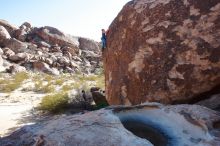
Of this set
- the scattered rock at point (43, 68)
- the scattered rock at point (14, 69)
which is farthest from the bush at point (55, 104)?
the scattered rock at point (43, 68)

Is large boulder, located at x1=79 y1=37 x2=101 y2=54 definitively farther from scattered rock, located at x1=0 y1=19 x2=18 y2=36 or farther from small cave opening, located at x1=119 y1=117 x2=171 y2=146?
small cave opening, located at x1=119 y1=117 x2=171 y2=146

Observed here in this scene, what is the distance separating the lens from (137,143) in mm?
2551

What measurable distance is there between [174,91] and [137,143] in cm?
196

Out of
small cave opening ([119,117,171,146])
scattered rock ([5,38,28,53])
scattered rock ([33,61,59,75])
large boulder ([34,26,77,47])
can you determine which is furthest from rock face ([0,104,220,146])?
large boulder ([34,26,77,47])

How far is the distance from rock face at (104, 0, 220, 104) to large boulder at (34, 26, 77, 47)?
25.2 m

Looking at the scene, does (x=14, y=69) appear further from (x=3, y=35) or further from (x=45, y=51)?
(x=3, y=35)

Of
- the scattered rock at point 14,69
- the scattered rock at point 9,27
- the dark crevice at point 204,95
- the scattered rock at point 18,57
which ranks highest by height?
the scattered rock at point 9,27

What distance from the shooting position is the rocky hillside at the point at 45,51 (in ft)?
77.3

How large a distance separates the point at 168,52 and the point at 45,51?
948 inches

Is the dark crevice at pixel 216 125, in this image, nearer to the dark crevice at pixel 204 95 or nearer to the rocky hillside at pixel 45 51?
the dark crevice at pixel 204 95

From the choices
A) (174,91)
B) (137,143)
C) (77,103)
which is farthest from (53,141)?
(77,103)

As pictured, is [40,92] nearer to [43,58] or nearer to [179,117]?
[43,58]

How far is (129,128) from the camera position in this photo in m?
3.06

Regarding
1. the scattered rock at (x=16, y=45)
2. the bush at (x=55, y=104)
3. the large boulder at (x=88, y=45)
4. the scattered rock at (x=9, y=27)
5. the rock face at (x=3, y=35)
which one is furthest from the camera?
the large boulder at (x=88, y=45)
